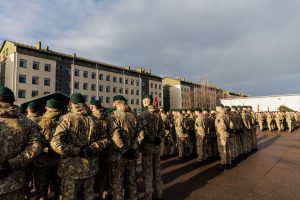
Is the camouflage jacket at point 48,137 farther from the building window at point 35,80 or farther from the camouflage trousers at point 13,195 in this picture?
the building window at point 35,80

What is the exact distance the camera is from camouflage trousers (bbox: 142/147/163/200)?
185 inches

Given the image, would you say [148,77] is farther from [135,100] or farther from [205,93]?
[205,93]

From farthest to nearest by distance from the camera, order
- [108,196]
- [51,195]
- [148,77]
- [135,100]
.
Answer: [148,77] < [135,100] < [51,195] < [108,196]

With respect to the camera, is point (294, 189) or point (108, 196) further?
point (294, 189)

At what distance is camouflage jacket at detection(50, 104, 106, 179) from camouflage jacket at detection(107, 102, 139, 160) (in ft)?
1.39

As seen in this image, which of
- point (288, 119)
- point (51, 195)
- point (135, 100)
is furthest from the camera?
point (135, 100)

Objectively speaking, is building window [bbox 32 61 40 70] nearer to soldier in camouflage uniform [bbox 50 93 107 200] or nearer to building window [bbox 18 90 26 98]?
building window [bbox 18 90 26 98]

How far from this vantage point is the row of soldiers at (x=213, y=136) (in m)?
7.46

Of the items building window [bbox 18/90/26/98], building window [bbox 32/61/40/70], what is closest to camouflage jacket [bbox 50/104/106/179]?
building window [bbox 18/90/26/98]

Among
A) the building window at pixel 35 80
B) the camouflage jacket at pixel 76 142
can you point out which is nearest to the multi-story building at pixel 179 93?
the building window at pixel 35 80

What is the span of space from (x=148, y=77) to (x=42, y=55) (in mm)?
27208

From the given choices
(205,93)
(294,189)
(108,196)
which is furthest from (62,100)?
(205,93)

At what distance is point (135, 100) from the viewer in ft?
177

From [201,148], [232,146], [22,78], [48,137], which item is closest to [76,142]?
[48,137]
